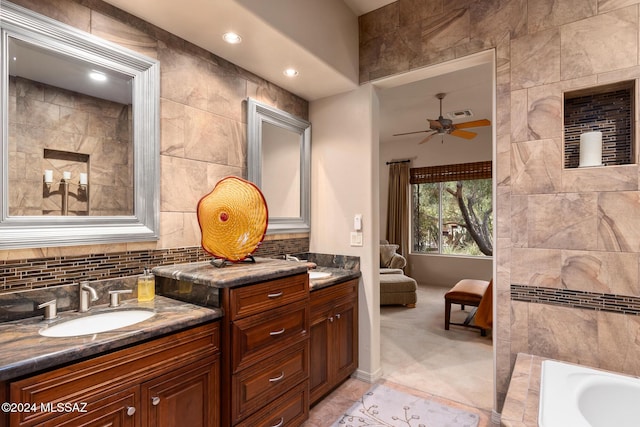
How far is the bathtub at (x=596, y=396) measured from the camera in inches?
57.4

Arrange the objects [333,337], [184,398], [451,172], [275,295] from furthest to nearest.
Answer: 1. [451,172]
2. [333,337]
3. [275,295]
4. [184,398]

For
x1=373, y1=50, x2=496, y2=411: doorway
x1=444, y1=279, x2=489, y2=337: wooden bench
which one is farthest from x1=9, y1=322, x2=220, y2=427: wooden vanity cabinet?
x1=444, y1=279, x2=489, y2=337: wooden bench

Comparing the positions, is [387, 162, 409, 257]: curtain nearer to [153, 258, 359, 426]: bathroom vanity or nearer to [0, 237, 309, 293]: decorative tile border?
[153, 258, 359, 426]: bathroom vanity

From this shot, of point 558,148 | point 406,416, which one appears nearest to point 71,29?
point 558,148

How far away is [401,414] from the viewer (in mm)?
2154

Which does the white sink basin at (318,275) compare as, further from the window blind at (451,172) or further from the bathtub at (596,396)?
the window blind at (451,172)

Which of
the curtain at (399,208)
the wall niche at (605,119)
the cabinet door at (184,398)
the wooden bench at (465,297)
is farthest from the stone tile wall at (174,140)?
the curtain at (399,208)

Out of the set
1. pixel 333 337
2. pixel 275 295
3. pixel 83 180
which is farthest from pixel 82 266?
pixel 333 337

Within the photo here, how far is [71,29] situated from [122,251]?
1.08 metres

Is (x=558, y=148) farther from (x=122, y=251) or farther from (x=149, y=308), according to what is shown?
(x=122, y=251)

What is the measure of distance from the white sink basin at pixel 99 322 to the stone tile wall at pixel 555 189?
208 cm

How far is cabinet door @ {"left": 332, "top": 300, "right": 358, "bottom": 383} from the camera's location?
2.40 m

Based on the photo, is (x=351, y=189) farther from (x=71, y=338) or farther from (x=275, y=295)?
(x=71, y=338)

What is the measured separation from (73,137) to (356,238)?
6.43ft
